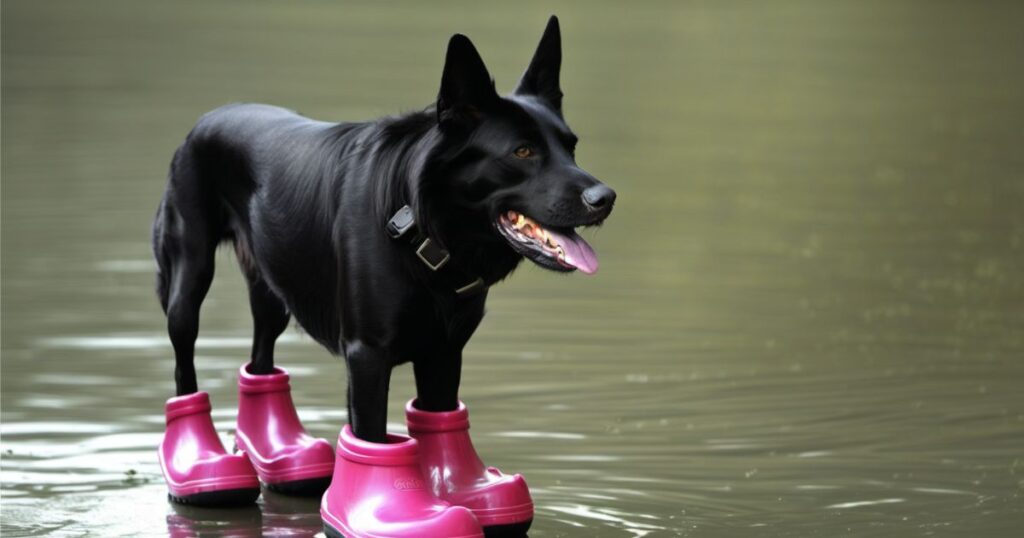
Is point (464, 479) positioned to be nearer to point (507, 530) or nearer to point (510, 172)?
point (507, 530)

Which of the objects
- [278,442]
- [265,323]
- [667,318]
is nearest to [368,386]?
[278,442]

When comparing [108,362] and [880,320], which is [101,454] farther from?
[880,320]

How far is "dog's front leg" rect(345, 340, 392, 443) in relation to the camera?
4621 millimetres

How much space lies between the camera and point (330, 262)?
4.83m

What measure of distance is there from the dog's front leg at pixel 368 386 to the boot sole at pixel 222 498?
77cm

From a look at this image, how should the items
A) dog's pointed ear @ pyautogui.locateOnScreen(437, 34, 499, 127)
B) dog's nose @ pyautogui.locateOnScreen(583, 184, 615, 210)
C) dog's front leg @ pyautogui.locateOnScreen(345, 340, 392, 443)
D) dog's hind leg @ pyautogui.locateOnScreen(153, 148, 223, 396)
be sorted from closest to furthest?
dog's nose @ pyautogui.locateOnScreen(583, 184, 615, 210)
dog's pointed ear @ pyautogui.locateOnScreen(437, 34, 499, 127)
dog's front leg @ pyautogui.locateOnScreen(345, 340, 392, 443)
dog's hind leg @ pyautogui.locateOnScreen(153, 148, 223, 396)

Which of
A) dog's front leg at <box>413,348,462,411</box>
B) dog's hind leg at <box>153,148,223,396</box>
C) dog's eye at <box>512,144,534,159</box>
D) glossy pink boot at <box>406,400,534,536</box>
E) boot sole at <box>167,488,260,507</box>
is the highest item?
dog's eye at <box>512,144,534,159</box>

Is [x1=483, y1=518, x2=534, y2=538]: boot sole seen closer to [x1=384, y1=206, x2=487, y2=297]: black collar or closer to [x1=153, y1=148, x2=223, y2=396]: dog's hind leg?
[x1=384, y1=206, x2=487, y2=297]: black collar

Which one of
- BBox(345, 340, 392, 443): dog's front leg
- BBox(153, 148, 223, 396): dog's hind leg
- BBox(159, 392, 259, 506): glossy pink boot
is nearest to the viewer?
BBox(345, 340, 392, 443): dog's front leg

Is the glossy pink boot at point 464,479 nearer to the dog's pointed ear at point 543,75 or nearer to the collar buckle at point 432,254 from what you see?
the collar buckle at point 432,254

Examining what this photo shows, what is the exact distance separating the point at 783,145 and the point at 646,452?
30.2 ft

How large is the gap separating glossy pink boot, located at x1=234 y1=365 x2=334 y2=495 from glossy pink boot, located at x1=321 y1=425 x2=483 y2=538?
74cm

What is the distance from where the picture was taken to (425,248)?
4.49 m

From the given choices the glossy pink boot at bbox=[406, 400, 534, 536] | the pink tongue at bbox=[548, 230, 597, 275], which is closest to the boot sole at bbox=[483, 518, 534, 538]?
the glossy pink boot at bbox=[406, 400, 534, 536]
